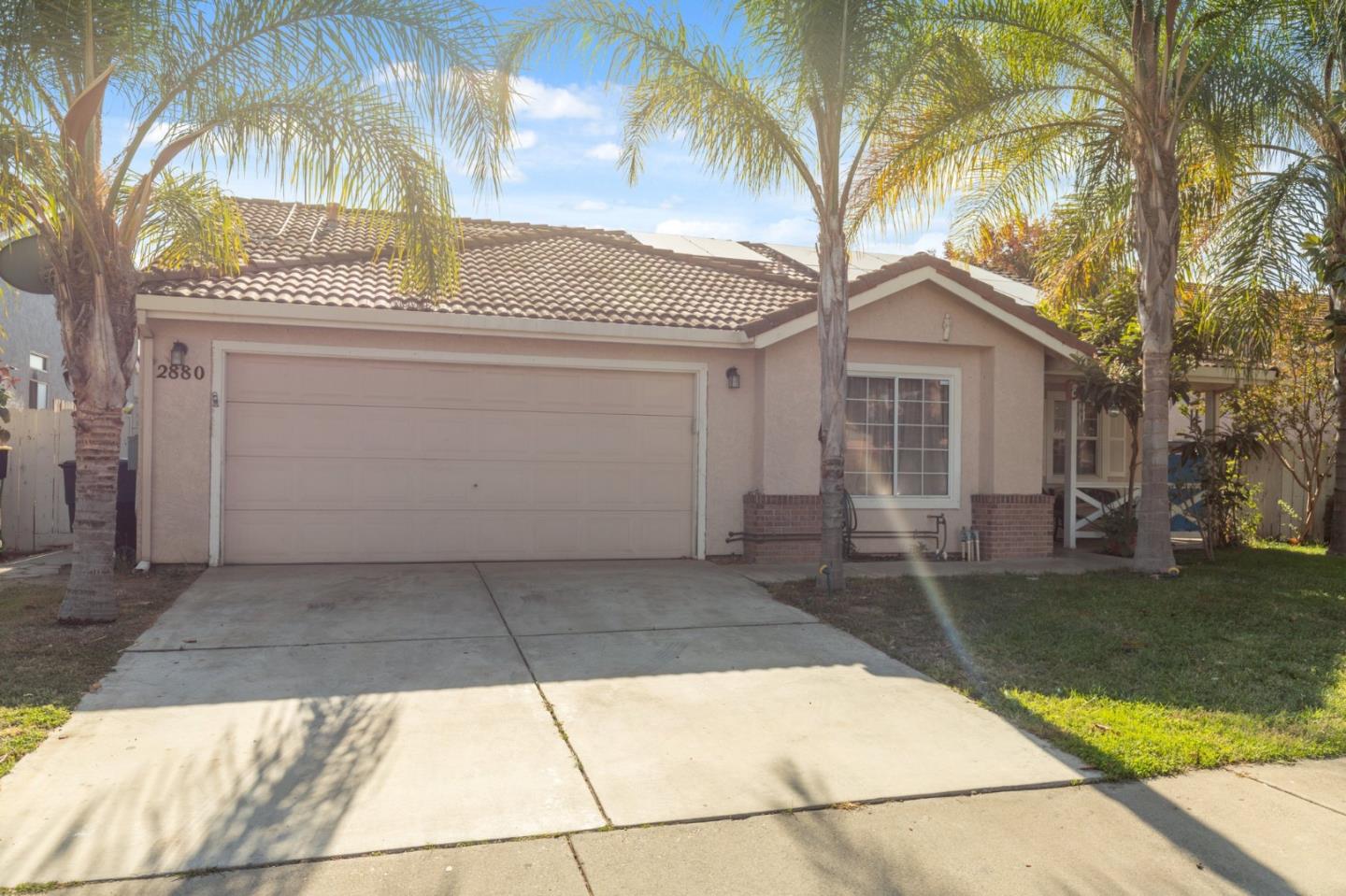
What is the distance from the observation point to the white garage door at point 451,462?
1027 cm

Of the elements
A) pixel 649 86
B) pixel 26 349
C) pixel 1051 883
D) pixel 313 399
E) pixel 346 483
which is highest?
pixel 649 86

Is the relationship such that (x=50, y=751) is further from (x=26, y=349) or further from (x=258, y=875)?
(x=26, y=349)

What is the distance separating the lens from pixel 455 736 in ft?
16.7

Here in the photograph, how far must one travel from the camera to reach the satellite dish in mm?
8549

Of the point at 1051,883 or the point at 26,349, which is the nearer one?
the point at 1051,883

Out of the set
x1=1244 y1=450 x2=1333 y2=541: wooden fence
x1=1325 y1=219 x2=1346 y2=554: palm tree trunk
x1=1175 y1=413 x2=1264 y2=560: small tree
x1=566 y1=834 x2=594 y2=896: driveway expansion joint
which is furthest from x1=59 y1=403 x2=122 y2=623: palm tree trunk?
x1=1244 y1=450 x2=1333 y2=541: wooden fence

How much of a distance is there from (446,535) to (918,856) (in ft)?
25.6

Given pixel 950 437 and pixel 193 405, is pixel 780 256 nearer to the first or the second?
pixel 950 437

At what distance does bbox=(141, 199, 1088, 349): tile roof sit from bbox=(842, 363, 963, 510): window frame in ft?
3.56

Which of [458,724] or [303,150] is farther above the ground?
[303,150]

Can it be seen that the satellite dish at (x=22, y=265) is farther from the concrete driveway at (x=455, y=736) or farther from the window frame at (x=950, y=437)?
the window frame at (x=950, y=437)

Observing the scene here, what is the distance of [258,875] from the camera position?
3.55 meters

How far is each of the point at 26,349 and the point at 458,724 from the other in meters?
17.4

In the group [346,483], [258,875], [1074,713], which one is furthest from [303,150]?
[1074,713]
